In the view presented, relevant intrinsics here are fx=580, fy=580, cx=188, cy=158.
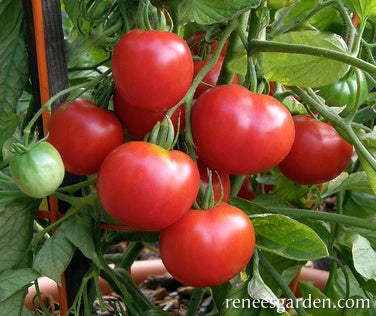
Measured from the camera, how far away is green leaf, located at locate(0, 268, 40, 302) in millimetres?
716

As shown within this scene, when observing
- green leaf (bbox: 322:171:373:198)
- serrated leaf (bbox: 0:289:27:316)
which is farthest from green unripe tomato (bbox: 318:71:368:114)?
serrated leaf (bbox: 0:289:27:316)

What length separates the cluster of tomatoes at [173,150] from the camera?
1.94ft

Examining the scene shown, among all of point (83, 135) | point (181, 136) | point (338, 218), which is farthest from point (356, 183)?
point (83, 135)

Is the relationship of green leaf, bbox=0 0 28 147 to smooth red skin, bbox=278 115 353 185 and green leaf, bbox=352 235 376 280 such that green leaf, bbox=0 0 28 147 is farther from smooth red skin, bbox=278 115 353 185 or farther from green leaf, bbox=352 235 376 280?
green leaf, bbox=352 235 376 280

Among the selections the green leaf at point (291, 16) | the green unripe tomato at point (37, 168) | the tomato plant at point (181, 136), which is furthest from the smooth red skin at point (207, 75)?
the green unripe tomato at point (37, 168)

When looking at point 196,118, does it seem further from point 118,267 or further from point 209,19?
point 118,267

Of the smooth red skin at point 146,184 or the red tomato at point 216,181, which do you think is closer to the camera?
the smooth red skin at point 146,184

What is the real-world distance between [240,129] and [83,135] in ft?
0.58

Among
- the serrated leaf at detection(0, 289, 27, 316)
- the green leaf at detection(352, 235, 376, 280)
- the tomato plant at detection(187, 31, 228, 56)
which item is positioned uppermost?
the tomato plant at detection(187, 31, 228, 56)

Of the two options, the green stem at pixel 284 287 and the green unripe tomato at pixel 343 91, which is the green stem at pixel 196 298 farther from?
the green unripe tomato at pixel 343 91

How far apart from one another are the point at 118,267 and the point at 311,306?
341 mm

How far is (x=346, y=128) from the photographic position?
70 centimetres

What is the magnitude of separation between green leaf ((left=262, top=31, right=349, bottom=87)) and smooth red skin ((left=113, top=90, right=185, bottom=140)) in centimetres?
12

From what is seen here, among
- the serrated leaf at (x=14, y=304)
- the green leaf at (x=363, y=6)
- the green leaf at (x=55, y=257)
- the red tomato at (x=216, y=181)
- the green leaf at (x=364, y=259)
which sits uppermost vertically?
the green leaf at (x=363, y=6)
